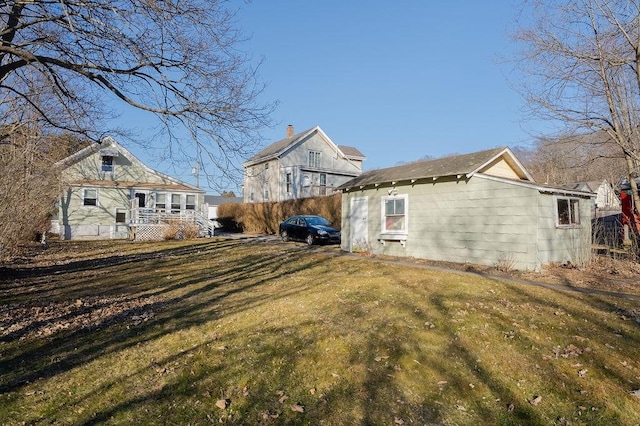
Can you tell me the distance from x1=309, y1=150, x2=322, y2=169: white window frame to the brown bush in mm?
7724

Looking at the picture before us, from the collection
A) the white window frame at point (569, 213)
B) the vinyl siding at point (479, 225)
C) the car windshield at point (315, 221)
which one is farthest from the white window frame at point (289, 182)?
the white window frame at point (569, 213)

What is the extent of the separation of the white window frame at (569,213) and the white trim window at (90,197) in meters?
28.5

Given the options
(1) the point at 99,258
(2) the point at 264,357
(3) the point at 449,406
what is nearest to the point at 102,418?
(2) the point at 264,357

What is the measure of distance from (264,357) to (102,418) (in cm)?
197

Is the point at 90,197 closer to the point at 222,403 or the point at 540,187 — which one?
the point at 540,187

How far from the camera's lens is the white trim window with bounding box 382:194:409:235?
51.0 ft

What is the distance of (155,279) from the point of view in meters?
11.0

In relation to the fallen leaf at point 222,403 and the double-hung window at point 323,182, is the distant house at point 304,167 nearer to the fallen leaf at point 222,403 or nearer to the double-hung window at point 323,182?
the double-hung window at point 323,182

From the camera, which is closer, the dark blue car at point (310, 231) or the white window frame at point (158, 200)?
the dark blue car at point (310, 231)

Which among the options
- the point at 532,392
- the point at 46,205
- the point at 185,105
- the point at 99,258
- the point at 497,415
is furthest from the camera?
the point at 46,205

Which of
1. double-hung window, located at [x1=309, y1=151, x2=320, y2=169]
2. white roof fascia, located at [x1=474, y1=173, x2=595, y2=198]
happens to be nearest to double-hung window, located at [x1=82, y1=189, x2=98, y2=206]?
double-hung window, located at [x1=309, y1=151, x2=320, y2=169]

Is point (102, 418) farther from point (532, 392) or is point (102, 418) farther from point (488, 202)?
point (488, 202)

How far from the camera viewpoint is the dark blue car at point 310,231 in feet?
68.3

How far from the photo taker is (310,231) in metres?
21.2
